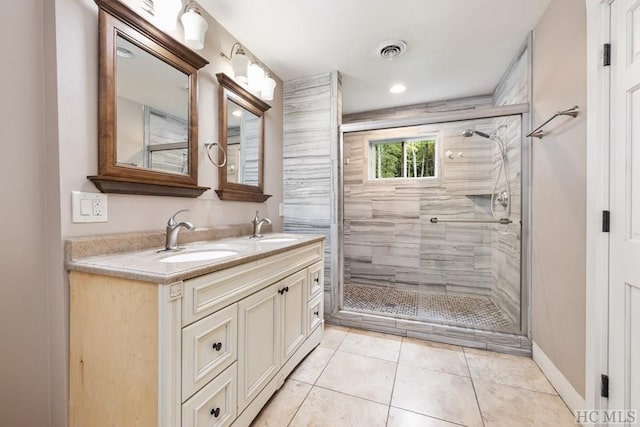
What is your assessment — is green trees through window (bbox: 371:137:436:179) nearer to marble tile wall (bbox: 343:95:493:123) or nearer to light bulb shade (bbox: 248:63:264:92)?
marble tile wall (bbox: 343:95:493:123)

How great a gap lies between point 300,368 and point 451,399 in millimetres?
887

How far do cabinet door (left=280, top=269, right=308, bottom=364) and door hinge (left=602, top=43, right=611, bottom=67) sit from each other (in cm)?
176

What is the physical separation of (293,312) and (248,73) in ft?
5.62

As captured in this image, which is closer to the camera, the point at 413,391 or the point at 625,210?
the point at 625,210

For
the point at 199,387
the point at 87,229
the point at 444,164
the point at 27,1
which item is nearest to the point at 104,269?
the point at 87,229

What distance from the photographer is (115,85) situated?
44.4 inches

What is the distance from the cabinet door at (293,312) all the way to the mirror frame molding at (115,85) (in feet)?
2.69

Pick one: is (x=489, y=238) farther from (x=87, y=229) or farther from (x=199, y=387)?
(x=87, y=229)

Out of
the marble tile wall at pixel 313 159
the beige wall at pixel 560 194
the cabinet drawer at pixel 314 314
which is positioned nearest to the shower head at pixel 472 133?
the beige wall at pixel 560 194

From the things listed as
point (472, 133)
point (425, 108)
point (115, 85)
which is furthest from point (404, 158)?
point (115, 85)

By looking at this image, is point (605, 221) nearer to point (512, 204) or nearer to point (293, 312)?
point (512, 204)

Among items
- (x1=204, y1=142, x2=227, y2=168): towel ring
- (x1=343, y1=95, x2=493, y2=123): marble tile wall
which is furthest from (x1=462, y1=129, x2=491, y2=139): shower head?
(x1=204, y1=142, x2=227, y2=168): towel ring

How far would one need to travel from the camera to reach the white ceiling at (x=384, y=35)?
1562mm

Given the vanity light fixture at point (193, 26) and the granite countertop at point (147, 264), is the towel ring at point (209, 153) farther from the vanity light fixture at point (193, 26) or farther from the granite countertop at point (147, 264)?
the granite countertop at point (147, 264)
